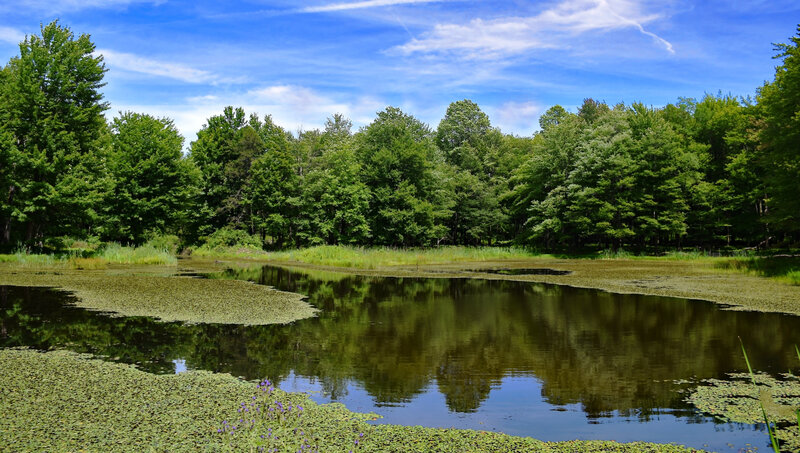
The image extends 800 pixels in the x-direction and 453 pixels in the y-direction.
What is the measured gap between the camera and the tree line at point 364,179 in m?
34.5

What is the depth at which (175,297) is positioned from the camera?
19156 mm

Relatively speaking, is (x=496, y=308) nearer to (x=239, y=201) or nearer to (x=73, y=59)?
(x=73, y=59)

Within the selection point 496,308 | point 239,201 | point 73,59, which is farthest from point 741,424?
point 239,201

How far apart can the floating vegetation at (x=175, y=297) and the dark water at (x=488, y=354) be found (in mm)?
977

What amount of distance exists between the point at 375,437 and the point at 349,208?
47065 mm

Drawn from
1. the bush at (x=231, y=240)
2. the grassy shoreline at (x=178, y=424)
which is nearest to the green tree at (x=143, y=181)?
the bush at (x=231, y=240)

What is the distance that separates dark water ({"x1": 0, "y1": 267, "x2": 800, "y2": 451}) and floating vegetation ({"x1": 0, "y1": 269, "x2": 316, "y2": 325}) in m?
0.98

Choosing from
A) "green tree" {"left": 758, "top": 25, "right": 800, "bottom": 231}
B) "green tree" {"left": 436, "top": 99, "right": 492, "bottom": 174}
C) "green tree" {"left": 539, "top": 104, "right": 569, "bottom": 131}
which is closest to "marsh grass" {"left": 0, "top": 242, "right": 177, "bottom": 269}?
"green tree" {"left": 758, "top": 25, "right": 800, "bottom": 231}

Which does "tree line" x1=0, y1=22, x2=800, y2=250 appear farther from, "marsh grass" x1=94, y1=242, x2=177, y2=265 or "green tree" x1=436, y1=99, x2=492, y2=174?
"green tree" x1=436, y1=99, x2=492, y2=174

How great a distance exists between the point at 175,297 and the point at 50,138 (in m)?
22.7

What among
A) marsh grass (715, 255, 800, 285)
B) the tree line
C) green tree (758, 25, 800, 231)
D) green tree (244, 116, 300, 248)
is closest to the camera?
marsh grass (715, 255, 800, 285)

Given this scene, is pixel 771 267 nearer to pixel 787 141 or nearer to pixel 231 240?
pixel 787 141

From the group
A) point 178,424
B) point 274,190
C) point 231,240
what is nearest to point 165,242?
point 231,240

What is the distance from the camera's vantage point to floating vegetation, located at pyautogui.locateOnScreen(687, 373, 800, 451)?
7.03 m
